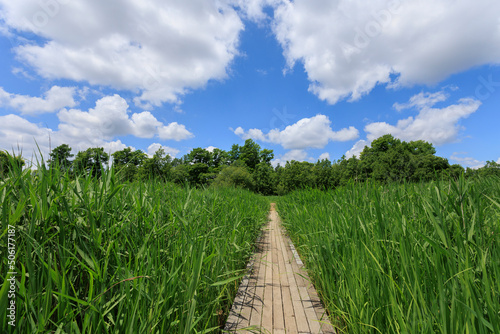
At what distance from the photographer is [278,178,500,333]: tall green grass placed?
1.03 meters

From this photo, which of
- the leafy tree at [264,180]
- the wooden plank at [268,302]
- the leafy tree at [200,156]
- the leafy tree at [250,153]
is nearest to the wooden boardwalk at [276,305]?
the wooden plank at [268,302]

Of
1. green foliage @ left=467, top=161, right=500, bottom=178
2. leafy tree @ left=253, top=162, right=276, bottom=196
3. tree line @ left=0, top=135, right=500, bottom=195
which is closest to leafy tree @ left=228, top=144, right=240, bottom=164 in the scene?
tree line @ left=0, top=135, right=500, bottom=195

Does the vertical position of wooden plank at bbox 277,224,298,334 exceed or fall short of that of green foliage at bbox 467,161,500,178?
it falls short

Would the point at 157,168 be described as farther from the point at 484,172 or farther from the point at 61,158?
the point at 484,172

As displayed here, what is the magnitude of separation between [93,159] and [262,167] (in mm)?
42247

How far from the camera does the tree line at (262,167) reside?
2.16 meters

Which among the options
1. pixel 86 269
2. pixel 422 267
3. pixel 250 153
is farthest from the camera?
pixel 250 153

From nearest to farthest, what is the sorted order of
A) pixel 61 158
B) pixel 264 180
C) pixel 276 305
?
pixel 61 158
pixel 276 305
pixel 264 180

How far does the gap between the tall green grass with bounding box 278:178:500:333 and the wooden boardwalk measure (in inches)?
7.5

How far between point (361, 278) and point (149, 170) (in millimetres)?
2826

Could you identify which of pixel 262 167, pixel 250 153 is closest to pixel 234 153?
pixel 250 153

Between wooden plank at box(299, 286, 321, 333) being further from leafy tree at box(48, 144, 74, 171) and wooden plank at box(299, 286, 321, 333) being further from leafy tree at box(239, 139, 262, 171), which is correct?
leafy tree at box(239, 139, 262, 171)

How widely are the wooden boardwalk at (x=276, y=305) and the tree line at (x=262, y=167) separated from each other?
1682mm

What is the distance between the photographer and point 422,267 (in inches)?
54.5
